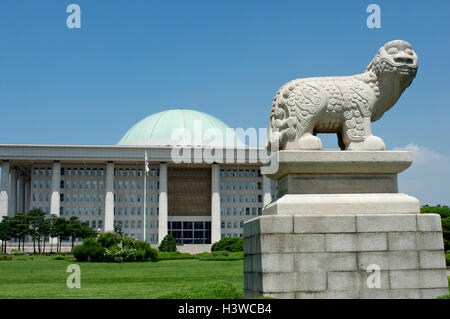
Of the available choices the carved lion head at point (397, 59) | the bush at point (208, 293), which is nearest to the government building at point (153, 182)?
the bush at point (208, 293)

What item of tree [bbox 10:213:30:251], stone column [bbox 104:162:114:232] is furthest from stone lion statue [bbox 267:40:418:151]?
stone column [bbox 104:162:114:232]

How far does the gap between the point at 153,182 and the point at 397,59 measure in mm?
88629

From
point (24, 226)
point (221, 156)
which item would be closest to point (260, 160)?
point (221, 156)

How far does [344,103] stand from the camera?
9492mm

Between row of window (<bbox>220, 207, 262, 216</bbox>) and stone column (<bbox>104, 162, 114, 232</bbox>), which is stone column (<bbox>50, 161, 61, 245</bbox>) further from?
row of window (<bbox>220, 207, 262, 216</bbox>)

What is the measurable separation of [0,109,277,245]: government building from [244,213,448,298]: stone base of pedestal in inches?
3080

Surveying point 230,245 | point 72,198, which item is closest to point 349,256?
point 230,245

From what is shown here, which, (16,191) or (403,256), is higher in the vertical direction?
(16,191)

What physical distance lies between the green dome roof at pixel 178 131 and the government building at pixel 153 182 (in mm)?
231

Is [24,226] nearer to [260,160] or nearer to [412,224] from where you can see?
[260,160]

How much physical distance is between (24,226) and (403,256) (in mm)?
72662

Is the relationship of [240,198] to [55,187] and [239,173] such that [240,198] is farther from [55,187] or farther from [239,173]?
[55,187]

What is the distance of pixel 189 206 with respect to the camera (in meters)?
96.9
